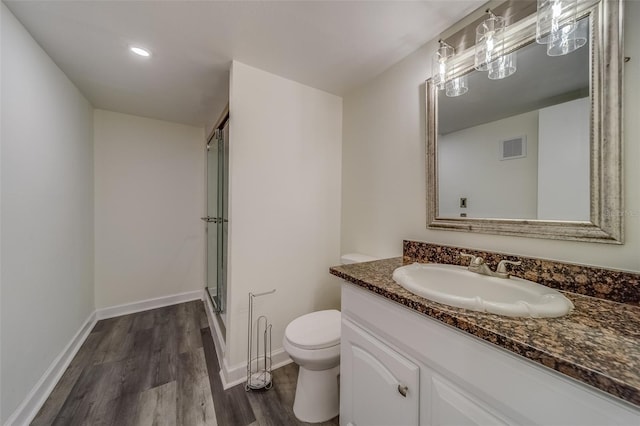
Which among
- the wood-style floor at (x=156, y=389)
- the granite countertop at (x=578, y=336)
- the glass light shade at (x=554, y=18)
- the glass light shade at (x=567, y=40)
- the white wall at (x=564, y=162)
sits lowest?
the wood-style floor at (x=156, y=389)

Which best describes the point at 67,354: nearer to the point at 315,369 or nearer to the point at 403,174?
the point at 315,369

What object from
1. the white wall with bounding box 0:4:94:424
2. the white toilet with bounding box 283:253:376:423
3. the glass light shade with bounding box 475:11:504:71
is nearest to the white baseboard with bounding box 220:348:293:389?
the white toilet with bounding box 283:253:376:423

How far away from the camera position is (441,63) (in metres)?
1.31

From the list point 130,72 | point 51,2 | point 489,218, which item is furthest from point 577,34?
point 130,72

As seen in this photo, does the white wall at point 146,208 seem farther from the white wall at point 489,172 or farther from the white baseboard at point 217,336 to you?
the white wall at point 489,172

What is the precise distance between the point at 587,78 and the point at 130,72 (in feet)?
8.62

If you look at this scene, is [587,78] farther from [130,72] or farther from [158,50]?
[130,72]

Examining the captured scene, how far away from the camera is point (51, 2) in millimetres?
1149

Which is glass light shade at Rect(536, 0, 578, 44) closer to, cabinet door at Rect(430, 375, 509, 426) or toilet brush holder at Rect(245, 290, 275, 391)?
cabinet door at Rect(430, 375, 509, 426)

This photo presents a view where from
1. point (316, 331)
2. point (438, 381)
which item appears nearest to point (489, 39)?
point (438, 381)

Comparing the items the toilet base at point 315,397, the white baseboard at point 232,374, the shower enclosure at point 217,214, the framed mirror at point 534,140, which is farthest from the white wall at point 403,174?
the white baseboard at point 232,374

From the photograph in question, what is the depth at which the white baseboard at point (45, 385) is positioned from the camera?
1.26 m

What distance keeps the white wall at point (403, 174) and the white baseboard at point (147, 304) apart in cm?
222

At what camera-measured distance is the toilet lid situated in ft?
4.34
